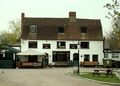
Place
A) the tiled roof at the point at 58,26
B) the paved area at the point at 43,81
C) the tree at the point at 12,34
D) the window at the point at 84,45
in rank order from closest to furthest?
the paved area at the point at 43,81, the tiled roof at the point at 58,26, the window at the point at 84,45, the tree at the point at 12,34

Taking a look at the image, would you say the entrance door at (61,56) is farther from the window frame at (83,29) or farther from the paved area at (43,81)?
the paved area at (43,81)

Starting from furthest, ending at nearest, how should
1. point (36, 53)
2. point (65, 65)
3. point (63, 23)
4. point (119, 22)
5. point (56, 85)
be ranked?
point (63, 23), point (65, 65), point (36, 53), point (119, 22), point (56, 85)

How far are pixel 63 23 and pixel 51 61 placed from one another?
27.1 feet

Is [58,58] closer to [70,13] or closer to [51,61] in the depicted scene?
[51,61]

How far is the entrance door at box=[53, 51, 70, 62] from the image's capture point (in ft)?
235

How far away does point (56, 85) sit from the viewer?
27.5 m

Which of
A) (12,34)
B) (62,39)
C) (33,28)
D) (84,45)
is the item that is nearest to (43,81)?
(62,39)

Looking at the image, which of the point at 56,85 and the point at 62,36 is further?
the point at 62,36

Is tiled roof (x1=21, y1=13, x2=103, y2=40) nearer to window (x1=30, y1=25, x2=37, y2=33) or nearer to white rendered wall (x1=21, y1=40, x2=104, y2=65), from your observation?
window (x1=30, y1=25, x2=37, y2=33)

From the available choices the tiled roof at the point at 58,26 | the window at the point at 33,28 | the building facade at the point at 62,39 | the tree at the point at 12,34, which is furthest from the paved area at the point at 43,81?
the tree at the point at 12,34

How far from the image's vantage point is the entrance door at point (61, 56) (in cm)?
7175

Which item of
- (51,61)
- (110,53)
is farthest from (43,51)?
(110,53)

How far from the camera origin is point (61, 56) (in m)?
72.1

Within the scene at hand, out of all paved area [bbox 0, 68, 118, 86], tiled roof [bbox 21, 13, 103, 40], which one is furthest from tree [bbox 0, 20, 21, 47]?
paved area [bbox 0, 68, 118, 86]
